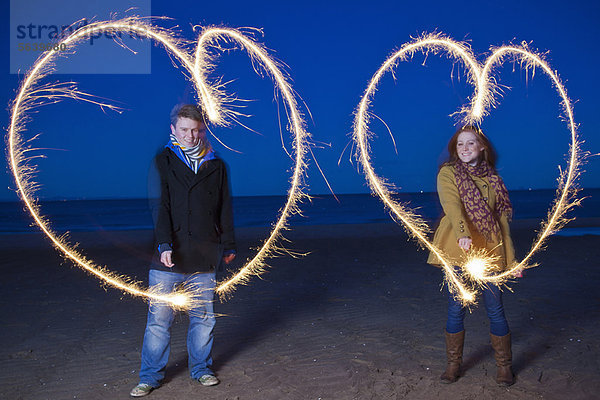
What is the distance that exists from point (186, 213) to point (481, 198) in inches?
90.5

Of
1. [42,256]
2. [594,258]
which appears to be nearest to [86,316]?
[42,256]

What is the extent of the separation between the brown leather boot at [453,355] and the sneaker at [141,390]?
7.90 ft

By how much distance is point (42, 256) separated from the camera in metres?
12.2

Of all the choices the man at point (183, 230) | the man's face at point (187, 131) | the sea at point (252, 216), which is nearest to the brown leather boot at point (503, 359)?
the man at point (183, 230)

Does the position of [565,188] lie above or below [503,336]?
above

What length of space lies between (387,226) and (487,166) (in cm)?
1586

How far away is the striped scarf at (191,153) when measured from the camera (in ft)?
12.8

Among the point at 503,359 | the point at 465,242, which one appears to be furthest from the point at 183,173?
the point at 503,359

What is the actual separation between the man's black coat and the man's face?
14cm

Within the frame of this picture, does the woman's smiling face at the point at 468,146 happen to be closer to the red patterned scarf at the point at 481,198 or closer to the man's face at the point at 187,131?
the red patterned scarf at the point at 481,198

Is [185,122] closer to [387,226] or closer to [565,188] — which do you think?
[565,188]

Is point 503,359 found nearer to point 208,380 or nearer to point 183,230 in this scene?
point 208,380

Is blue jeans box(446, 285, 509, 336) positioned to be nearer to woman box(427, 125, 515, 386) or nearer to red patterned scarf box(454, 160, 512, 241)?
woman box(427, 125, 515, 386)

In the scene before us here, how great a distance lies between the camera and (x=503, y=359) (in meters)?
4.04
